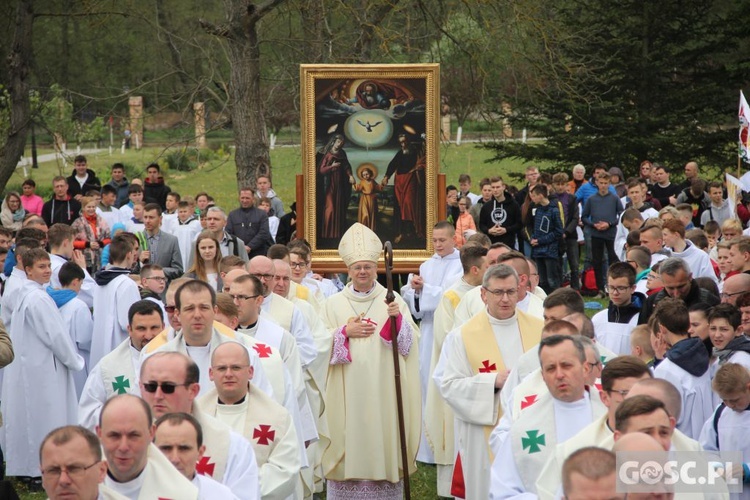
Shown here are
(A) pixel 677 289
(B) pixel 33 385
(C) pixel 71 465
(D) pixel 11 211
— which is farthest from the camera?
(D) pixel 11 211

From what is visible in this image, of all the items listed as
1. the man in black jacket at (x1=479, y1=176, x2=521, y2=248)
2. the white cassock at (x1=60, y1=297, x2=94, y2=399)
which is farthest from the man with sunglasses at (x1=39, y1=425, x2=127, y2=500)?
the man in black jacket at (x1=479, y1=176, x2=521, y2=248)

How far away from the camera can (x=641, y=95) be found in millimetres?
24859

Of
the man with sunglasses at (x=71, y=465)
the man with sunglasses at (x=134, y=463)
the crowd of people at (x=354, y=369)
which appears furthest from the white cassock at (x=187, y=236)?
the man with sunglasses at (x=71, y=465)

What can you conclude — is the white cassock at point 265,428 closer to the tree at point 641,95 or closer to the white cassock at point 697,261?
the white cassock at point 697,261

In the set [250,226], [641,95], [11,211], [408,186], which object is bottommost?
[250,226]

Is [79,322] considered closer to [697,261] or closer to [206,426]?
[206,426]

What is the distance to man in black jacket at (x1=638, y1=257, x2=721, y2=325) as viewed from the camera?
8.23 meters

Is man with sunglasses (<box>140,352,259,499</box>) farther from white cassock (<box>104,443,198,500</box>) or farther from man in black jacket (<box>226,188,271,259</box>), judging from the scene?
man in black jacket (<box>226,188,271,259</box>)

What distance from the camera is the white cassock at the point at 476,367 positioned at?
750cm

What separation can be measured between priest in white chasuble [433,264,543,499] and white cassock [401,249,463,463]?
7.45ft

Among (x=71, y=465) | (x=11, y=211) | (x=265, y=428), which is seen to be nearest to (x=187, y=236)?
(x=11, y=211)

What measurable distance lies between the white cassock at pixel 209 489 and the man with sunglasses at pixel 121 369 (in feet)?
6.56

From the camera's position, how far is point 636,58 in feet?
80.3

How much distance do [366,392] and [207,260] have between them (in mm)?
2297
